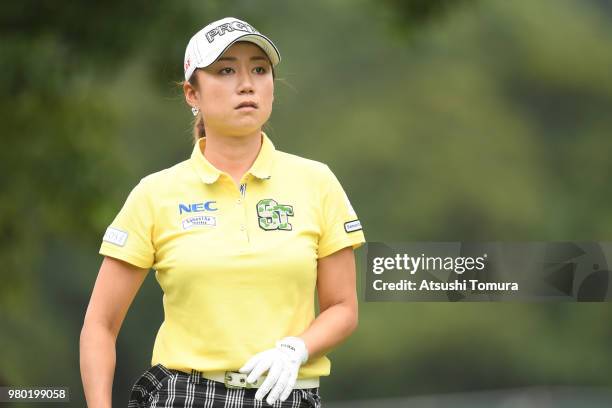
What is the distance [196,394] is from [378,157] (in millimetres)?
3367

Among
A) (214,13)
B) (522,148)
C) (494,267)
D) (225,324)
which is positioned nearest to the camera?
(225,324)

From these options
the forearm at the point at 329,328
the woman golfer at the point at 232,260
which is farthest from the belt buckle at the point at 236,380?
the forearm at the point at 329,328

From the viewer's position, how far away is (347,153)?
212 inches

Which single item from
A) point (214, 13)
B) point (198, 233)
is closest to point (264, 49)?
point (198, 233)

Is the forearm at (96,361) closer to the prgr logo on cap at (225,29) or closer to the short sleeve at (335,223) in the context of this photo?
the short sleeve at (335,223)

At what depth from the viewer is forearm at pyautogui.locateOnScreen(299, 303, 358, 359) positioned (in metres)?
2.17

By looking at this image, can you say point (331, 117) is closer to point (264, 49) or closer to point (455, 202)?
point (455, 202)

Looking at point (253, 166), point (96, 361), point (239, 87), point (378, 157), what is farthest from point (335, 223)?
point (378, 157)

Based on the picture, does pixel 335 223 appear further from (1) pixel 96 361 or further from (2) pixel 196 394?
(1) pixel 96 361

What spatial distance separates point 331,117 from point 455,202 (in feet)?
2.47

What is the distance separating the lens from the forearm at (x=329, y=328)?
2172 millimetres

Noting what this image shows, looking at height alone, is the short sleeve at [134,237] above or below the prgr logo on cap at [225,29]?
below

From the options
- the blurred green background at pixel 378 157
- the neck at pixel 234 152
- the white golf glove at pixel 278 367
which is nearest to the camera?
the white golf glove at pixel 278 367

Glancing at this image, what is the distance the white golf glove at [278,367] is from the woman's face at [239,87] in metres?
0.45
